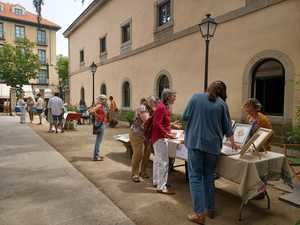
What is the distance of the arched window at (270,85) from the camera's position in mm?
7270

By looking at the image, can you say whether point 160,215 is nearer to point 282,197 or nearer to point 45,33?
point 282,197

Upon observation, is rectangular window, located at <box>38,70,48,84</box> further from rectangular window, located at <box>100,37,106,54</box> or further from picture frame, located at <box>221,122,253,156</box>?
picture frame, located at <box>221,122,253,156</box>

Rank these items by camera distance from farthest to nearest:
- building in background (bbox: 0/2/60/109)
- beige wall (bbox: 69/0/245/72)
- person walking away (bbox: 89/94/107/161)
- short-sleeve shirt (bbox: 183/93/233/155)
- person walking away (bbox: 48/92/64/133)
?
building in background (bbox: 0/2/60/109) → person walking away (bbox: 48/92/64/133) → beige wall (bbox: 69/0/245/72) → person walking away (bbox: 89/94/107/161) → short-sleeve shirt (bbox: 183/93/233/155)

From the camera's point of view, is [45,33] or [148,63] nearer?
[148,63]

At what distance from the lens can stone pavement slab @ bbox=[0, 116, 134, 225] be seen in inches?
121

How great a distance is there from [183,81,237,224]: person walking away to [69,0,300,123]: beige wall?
16.1 ft

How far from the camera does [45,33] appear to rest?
39219mm

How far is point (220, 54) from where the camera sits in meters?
8.81

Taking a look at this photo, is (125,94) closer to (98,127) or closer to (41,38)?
(98,127)

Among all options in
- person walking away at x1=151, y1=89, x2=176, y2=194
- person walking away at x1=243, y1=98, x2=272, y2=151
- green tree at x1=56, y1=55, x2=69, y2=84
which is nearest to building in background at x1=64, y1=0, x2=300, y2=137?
person walking away at x1=243, y1=98, x2=272, y2=151

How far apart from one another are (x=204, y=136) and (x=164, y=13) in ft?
34.6

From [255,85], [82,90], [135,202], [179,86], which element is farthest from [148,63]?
[82,90]

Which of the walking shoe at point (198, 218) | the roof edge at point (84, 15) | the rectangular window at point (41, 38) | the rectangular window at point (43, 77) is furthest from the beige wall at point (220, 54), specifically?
the rectangular window at point (43, 77)

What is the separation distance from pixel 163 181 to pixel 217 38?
6705 mm
